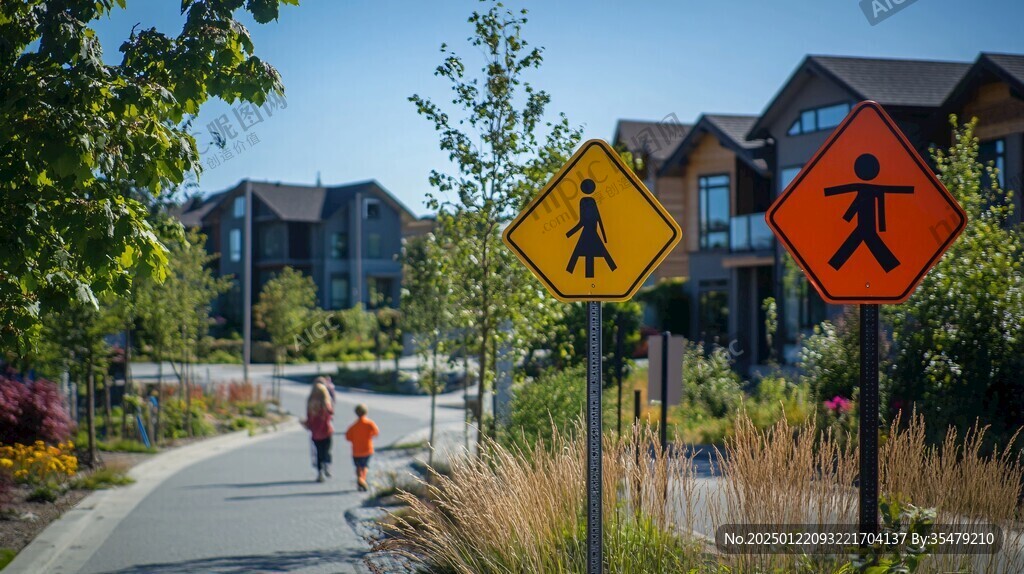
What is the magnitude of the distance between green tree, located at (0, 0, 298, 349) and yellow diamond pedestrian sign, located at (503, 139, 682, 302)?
9.01ft

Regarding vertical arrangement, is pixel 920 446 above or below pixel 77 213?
below

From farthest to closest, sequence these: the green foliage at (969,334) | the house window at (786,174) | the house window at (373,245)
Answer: the house window at (373,245) < the house window at (786,174) < the green foliage at (969,334)

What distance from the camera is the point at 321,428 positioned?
50.3 feet

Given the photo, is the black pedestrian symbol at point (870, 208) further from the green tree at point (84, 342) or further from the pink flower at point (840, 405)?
the green tree at point (84, 342)

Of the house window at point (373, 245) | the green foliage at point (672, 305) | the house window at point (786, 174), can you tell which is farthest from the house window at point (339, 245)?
the house window at point (786, 174)

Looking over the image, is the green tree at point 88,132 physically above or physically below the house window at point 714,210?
below

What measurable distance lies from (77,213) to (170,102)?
0.89 metres

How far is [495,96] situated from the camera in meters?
9.86

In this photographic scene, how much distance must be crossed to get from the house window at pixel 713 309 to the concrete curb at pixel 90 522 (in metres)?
19.5

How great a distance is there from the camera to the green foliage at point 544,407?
1030cm

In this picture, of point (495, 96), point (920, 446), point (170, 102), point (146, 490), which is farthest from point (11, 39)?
point (146, 490)

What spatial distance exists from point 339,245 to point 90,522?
48835mm

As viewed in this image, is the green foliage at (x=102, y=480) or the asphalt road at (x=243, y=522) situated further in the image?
the green foliage at (x=102, y=480)

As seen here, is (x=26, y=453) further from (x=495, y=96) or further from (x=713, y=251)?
(x=713, y=251)
